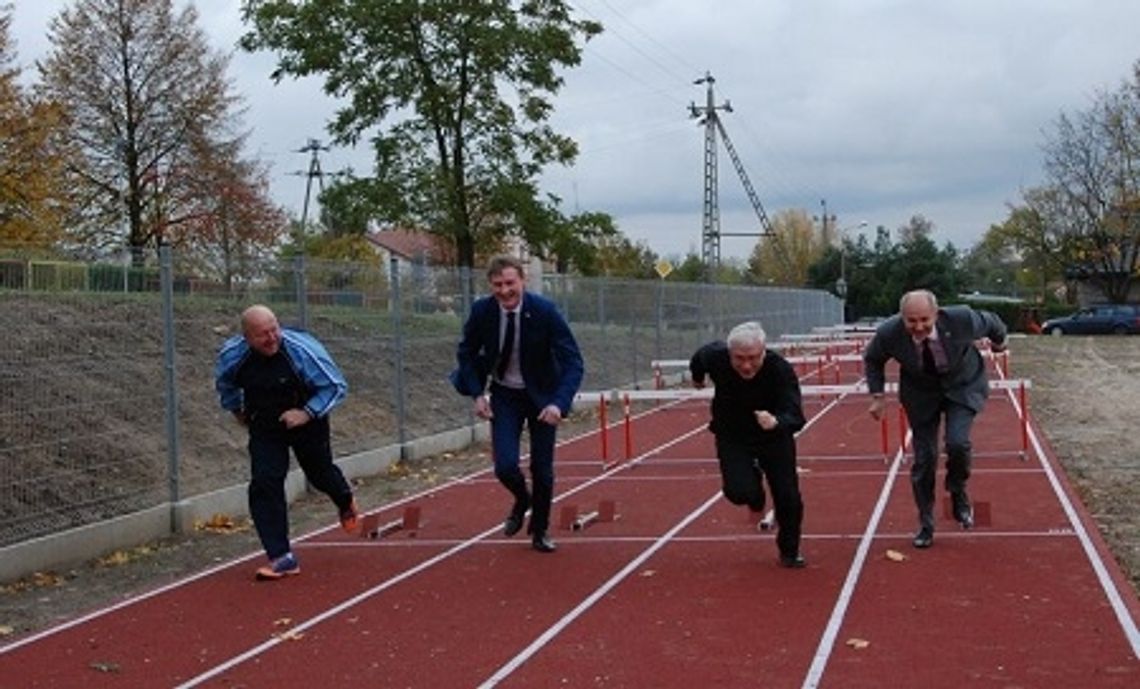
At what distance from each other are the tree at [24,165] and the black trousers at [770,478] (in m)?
18.9

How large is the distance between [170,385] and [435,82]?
52.8ft

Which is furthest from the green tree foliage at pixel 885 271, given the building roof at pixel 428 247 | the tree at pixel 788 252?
the building roof at pixel 428 247

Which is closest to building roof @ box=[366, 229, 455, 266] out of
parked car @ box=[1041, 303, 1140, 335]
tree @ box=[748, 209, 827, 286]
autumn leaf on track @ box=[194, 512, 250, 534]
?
autumn leaf on track @ box=[194, 512, 250, 534]

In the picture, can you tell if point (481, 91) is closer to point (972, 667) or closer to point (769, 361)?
point (769, 361)

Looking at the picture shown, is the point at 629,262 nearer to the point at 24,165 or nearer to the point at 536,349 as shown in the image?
the point at 24,165

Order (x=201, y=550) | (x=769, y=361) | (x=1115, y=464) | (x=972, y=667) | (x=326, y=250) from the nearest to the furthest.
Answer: (x=972, y=667)
(x=769, y=361)
(x=201, y=550)
(x=1115, y=464)
(x=326, y=250)

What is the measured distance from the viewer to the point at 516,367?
9234 millimetres

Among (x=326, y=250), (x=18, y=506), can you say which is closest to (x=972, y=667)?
(x=18, y=506)

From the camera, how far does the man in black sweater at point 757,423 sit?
8469mm

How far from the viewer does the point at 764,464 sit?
8.63 meters

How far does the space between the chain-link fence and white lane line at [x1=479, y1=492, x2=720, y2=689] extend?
3881 millimetres

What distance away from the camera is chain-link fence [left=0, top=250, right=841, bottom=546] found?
32.7 ft

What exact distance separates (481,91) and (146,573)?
18227mm

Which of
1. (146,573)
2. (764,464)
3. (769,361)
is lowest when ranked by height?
(146,573)
